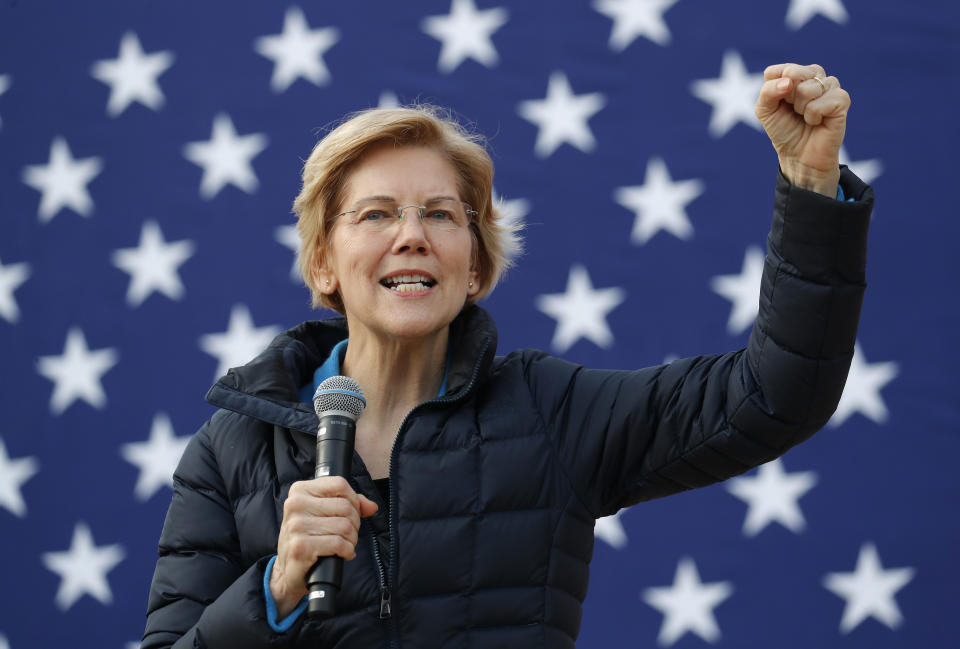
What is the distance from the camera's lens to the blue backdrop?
2467 mm

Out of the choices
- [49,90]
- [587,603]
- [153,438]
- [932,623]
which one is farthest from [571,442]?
[49,90]

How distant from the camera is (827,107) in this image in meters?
1.15

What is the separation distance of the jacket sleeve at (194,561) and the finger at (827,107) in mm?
836

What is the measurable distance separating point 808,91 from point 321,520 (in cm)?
70

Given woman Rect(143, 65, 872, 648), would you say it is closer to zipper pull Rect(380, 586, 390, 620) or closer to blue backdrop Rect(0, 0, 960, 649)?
zipper pull Rect(380, 586, 390, 620)

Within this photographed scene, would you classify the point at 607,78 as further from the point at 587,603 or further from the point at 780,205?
the point at 780,205

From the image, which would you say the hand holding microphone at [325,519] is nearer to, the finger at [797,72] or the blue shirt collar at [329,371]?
the blue shirt collar at [329,371]

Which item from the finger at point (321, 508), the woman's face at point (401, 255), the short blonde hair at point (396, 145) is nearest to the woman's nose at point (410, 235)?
the woman's face at point (401, 255)

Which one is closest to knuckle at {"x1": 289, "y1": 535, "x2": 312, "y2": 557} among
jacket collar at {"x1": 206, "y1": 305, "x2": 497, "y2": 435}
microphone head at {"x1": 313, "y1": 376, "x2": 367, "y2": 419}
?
microphone head at {"x1": 313, "y1": 376, "x2": 367, "y2": 419}

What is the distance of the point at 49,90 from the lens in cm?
286

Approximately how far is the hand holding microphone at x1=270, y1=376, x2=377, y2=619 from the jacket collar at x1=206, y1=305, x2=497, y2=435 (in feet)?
0.81

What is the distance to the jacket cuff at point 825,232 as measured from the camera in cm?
119

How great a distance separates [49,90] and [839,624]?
2.43m

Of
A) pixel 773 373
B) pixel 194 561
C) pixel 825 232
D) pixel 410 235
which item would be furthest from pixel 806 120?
pixel 194 561
